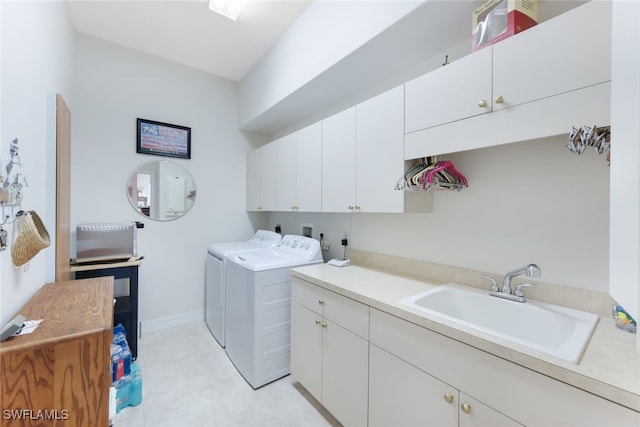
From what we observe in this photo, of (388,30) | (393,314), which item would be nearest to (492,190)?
(393,314)

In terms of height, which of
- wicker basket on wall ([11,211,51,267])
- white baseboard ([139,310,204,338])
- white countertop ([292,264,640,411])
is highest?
wicker basket on wall ([11,211,51,267])

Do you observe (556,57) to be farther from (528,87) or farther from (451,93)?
(451,93)

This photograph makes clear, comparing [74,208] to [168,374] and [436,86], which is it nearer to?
[168,374]

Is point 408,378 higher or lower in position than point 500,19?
lower

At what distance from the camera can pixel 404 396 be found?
3.93ft

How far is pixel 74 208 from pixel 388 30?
119 inches

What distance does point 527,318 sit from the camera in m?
1.26

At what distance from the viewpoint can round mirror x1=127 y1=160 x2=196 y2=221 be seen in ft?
9.07

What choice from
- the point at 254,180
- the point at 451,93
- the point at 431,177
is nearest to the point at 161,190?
Answer: the point at 254,180

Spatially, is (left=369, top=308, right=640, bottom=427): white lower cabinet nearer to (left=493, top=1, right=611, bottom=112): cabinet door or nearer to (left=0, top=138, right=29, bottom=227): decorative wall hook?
(left=493, top=1, right=611, bottom=112): cabinet door

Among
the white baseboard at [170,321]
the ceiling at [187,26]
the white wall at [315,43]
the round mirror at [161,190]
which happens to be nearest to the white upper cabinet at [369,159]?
the white wall at [315,43]

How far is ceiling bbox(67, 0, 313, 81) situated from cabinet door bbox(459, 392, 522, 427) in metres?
2.69

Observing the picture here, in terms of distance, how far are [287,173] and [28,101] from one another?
1.75 metres

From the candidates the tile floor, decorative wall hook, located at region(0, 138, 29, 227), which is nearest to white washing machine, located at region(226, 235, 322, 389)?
the tile floor
